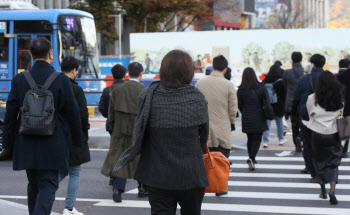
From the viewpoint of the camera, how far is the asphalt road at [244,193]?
7367mm

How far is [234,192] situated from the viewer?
8.52 metres

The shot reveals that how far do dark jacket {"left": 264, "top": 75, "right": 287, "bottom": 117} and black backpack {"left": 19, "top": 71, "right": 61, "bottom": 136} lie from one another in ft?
27.6

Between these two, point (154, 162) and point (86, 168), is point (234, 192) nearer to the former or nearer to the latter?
point (86, 168)

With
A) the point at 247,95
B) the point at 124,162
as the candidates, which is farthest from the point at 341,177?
the point at 124,162

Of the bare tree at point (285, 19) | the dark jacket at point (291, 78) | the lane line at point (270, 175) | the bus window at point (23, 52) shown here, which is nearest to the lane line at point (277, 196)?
the lane line at point (270, 175)

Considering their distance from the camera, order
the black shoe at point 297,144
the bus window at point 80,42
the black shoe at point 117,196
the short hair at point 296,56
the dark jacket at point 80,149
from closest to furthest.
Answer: the dark jacket at point 80,149, the black shoe at point 117,196, the short hair at point 296,56, the black shoe at point 297,144, the bus window at point 80,42

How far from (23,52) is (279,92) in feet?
34.8

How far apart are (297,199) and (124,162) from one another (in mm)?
4121

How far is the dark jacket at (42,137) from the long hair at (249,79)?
505cm

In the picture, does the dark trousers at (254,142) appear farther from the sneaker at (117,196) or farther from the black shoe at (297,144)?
the sneaker at (117,196)

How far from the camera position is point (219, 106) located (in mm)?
7992

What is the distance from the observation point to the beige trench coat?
7965 millimetres

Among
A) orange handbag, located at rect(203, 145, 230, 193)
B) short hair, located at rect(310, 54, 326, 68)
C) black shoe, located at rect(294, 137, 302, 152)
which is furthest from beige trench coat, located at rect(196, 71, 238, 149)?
black shoe, located at rect(294, 137, 302, 152)

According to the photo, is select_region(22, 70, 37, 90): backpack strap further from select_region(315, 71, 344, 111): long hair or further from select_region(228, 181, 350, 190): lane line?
select_region(228, 181, 350, 190): lane line
